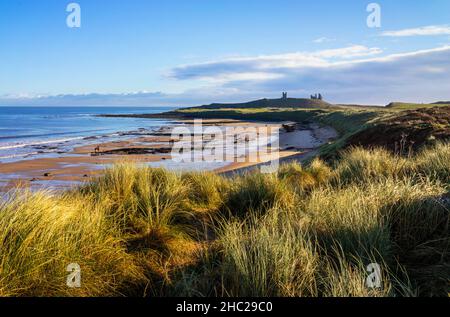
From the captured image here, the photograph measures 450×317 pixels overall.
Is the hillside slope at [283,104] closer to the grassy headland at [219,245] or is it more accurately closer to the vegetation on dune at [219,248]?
the grassy headland at [219,245]

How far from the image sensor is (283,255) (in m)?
3.74

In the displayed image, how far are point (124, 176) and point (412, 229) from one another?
4465 mm

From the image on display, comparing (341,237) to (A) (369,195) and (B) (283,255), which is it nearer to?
(B) (283,255)

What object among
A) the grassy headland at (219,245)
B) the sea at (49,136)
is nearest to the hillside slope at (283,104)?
the sea at (49,136)

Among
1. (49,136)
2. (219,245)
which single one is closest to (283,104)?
(49,136)

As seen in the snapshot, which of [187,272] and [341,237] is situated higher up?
[341,237]

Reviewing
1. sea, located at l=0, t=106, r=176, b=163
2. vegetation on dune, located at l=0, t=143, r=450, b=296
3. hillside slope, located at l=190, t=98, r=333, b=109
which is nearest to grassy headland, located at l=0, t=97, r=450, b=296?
vegetation on dune, located at l=0, t=143, r=450, b=296

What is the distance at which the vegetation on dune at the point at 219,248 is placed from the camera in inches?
140

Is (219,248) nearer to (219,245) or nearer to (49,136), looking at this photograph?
(219,245)

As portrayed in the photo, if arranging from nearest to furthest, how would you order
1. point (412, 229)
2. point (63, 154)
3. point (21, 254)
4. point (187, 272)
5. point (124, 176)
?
1. point (21, 254)
2. point (187, 272)
3. point (412, 229)
4. point (124, 176)
5. point (63, 154)

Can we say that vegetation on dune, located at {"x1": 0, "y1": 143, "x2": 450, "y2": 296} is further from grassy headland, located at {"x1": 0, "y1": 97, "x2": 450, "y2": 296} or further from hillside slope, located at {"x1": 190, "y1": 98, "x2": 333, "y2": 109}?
hillside slope, located at {"x1": 190, "y1": 98, "x2": 333, "y2": 109}
